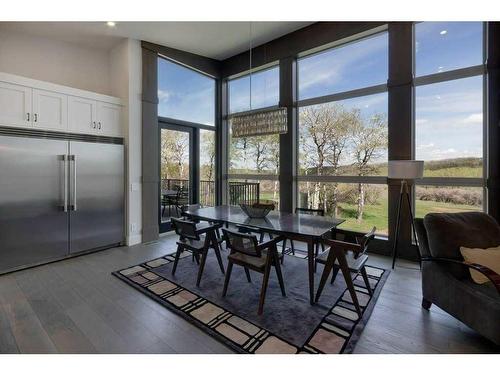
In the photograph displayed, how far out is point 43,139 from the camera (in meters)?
3.40

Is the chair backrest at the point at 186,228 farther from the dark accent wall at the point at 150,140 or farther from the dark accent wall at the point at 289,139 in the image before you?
the dark accent wall at the point at 289,139

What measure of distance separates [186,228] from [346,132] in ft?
10.2

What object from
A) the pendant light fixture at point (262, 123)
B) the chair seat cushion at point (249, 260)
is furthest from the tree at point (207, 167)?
the chair seat cushion at point (249, 260)

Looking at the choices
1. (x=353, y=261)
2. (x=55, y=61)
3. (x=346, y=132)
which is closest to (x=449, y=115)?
(x=346, y=132)

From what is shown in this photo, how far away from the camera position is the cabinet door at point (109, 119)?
4.14 m

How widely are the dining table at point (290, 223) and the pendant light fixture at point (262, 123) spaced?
1.09 m

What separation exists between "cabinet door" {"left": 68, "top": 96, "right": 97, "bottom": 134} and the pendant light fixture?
91.4 inches

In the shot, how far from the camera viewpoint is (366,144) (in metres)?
4.16

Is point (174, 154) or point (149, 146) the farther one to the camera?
point (174, 154)

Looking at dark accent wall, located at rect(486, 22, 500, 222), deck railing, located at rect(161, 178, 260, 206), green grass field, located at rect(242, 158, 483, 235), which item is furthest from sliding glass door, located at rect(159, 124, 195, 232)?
dark accent wall, located at rect(486, 22, 500, 222)

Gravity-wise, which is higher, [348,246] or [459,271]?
[348,246]

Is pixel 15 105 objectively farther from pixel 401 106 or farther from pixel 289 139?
pixel 401 106

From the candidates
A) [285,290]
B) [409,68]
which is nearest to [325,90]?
[409,68]

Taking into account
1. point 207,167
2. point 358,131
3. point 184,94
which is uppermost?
point 184,94
